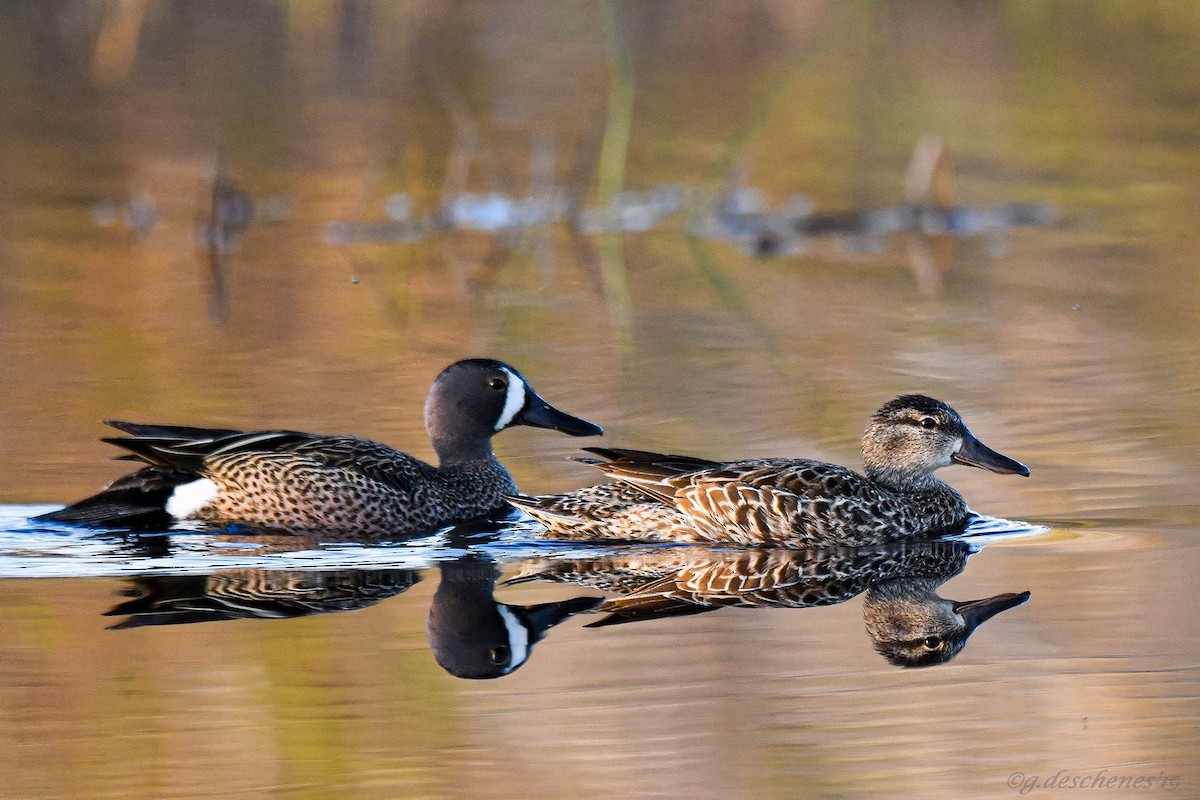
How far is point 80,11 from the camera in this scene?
2366 centimetres

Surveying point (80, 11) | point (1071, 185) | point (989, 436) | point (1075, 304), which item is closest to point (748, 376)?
point (989, 436)

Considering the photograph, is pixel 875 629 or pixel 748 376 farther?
pixel 748 376

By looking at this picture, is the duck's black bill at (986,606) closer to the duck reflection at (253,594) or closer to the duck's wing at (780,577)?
the duck's wing at (780,577)

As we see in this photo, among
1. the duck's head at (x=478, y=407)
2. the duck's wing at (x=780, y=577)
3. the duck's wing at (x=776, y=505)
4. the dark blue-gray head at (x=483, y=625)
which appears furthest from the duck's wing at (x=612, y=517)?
the duck's head at (x=478, y=407)

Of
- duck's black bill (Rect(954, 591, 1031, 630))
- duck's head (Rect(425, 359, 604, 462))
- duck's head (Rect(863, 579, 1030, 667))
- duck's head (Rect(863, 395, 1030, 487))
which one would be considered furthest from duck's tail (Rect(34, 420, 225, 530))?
duck's black bill (Rect(954, 591, 1031, 630))

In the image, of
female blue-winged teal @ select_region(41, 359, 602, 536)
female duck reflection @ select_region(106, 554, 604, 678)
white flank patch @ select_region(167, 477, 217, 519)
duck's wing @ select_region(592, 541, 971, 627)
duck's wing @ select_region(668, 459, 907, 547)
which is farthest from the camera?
white flank patch @ select_region(167, 477, 217, 519)

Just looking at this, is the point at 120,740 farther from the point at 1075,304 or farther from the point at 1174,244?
the point at 1174,244

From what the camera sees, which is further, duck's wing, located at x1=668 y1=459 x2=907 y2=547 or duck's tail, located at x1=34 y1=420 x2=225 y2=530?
duck's tail, located at x1=34 y1=420 x2=225 y2=530

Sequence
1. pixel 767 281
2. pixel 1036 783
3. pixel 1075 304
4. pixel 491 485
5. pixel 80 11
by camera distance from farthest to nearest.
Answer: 1. pixel 80 11
2. pixel 767 281
3. pixel 1075 304
4. pixel 491 485
5. pixel 1036 783

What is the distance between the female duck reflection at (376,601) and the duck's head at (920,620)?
97 centimetres

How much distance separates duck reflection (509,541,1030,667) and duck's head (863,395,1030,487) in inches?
18.0

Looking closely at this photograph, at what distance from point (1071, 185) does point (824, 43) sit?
24.8ft

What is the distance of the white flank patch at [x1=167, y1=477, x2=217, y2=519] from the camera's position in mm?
8328

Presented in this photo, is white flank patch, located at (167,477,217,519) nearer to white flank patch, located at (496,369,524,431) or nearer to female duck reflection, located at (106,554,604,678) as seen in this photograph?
female duck reflection, located at (106,554,604,678)
